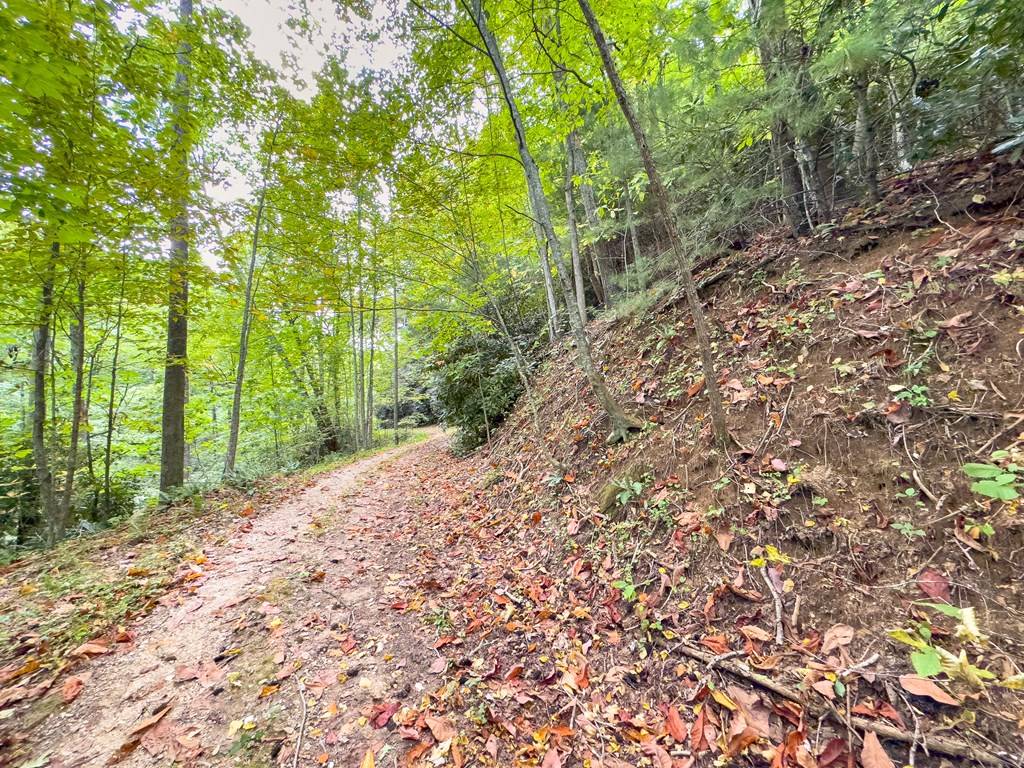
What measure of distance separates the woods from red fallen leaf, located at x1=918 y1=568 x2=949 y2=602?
52.8 inches

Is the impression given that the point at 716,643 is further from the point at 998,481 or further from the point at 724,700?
the point at 998,481

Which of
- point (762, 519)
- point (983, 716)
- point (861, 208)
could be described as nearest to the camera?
point (983, 716)

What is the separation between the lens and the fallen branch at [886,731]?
4.87 ft

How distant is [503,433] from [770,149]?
6.35 meters

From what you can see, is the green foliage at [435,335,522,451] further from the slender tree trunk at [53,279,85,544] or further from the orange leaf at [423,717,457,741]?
the orange leaf at [423,717,457,741]

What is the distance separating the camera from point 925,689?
66.6 inches

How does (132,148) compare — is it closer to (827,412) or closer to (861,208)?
(827,412)

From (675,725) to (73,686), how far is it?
3783 millimetres

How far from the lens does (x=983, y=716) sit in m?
1.57

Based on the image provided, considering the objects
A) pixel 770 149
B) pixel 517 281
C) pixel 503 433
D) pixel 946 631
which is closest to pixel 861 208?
pixel 770 149

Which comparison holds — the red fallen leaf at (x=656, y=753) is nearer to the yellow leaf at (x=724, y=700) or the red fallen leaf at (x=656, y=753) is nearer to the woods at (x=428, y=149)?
the yellow leaf at (x=724, y=700)

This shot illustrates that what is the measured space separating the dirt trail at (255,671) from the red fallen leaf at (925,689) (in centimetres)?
269

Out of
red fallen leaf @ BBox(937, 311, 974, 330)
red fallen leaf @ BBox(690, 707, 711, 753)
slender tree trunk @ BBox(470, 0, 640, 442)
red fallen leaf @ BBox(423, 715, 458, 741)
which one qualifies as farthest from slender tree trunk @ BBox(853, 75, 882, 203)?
red fallen leaf @ BBox(423, 715, 458, 741)

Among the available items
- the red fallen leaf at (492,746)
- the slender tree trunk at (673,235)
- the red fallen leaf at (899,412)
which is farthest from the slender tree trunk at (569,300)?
the red fallen leaf at (492,746)
